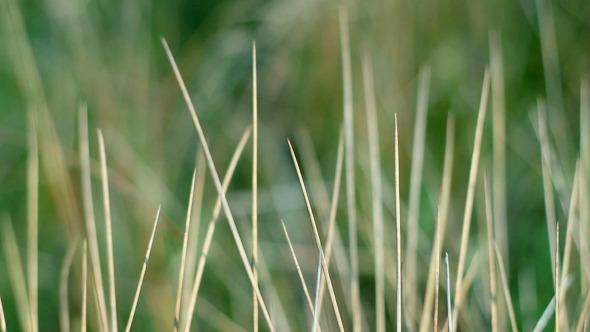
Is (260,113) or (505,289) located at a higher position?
(260,113)

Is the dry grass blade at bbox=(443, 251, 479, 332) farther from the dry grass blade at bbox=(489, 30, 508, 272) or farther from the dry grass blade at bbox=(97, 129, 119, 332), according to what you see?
the dry grass blade at bbox=(97, 129, 119, 332)

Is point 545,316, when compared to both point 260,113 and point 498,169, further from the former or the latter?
point 260,113

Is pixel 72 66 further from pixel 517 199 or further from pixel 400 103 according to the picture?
pixel 517 199

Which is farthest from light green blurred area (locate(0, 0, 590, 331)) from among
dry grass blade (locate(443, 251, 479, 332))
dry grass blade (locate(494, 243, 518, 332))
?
dry grass blade (locate(494, 243, 518, 332))

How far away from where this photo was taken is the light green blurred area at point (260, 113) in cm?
70

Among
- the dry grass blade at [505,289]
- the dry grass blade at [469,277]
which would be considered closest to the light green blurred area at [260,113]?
the dry grass blade at [469,277]

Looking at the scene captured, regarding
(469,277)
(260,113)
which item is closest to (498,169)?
(469,277)

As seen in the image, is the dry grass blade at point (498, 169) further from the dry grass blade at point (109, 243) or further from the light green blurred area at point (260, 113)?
the dry grass blade at point (109, 243)

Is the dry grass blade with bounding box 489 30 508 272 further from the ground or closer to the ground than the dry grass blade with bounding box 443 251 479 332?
further from the ground

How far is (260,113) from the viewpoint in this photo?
87 cm

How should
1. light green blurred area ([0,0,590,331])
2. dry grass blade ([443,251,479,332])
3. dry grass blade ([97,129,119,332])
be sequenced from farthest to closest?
light green blurred area ([0,0,590,331]) → dry grass blade ([443,251,479,332]) → dry grass blade ([97,129,119,332])

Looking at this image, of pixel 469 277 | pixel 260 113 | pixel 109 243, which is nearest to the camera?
pixel 109 243

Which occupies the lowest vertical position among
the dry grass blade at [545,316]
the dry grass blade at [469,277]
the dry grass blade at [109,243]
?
the dry grass blade at [545,316]

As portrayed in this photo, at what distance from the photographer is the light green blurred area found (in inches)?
27.5
